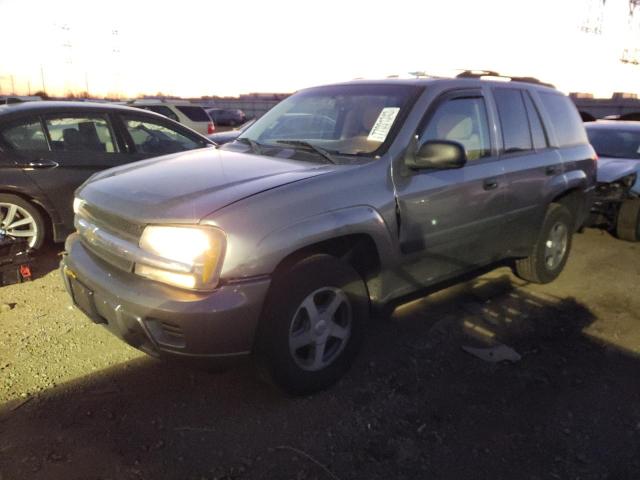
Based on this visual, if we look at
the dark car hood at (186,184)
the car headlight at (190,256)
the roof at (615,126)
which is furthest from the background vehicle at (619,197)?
the car headlight at (190,256)

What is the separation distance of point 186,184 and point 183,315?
80 centimetres

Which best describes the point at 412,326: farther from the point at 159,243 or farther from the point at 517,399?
the point at 159,243

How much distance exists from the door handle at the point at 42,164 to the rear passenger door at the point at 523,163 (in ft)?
13.6

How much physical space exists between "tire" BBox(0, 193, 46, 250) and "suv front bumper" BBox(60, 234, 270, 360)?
2840mm

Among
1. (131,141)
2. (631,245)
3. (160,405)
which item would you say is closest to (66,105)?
(131,141)

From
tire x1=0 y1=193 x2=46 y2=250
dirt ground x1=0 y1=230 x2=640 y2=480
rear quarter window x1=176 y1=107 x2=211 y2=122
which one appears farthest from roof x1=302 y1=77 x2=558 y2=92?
rear quarter window x1=176 y1=107 x2=211 y2=122

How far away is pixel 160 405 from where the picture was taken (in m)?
2.86

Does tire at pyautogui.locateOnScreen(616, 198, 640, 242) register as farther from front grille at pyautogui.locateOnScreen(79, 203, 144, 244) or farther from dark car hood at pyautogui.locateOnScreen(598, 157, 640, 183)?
front grille at pyautogui.locateOnScreen(79, 203, 144, 244)

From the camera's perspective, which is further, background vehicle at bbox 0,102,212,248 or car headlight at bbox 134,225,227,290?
background vehicle at bbox 0,102,212,248

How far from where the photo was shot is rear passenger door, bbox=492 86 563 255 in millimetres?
4031

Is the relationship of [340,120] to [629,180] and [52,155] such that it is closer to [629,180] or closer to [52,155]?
[52,155]

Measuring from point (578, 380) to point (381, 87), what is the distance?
2.36m

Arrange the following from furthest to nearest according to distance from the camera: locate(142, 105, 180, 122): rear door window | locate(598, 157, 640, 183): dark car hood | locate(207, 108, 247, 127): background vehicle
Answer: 1. locate(207, 108, 247, 127): background vehicle
2. locate(142, 105, 180, 122): rear door window
3. locate(598, 157, 640, 183): dark car hood

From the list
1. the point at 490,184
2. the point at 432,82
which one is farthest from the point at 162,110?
the point at 490,184
